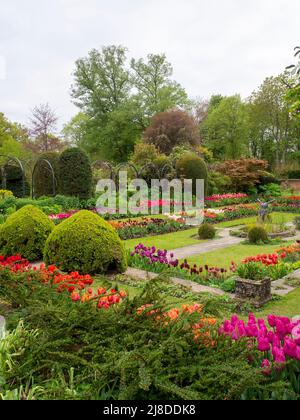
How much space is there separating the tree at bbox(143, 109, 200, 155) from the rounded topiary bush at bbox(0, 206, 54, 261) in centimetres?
2427

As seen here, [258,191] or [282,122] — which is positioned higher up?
[282,122]

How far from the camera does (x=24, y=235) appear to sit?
7.30 m

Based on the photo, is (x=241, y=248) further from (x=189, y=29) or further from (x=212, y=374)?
(x=212, y=374)

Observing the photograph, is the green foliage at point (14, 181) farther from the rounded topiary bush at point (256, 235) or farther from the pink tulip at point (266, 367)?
the pink tulip at point (266, 367)

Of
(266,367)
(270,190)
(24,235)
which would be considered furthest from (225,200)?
(266,367)

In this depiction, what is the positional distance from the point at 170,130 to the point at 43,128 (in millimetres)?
12573

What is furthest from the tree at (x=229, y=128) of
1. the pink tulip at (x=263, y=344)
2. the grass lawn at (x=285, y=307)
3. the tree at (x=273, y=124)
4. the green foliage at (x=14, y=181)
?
the pink tulip at (x=263, y=344)

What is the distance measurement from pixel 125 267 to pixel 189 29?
3986 mm

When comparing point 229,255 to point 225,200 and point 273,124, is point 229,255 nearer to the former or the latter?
point 225,200

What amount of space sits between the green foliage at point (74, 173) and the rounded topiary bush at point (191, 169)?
5461 mm

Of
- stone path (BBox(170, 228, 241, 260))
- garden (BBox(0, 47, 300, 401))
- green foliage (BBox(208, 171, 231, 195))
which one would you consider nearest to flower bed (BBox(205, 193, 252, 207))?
green foliage (BBox(208, 171, 231, 195))

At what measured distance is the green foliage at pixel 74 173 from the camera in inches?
634
